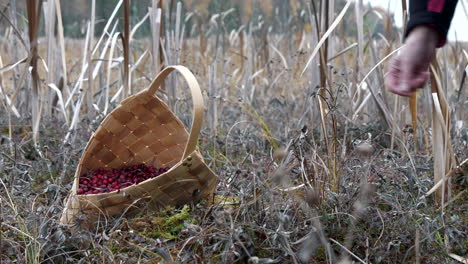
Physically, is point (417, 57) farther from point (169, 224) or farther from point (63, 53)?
point (63, 53)

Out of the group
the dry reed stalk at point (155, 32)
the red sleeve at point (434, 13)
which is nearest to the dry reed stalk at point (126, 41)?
the dry reed stalk at point (155, 32)

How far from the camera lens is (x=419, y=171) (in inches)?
64.2

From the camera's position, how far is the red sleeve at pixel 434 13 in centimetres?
77

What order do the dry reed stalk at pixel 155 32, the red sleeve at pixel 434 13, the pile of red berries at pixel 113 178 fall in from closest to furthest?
the red sleeve at pixel 434 13 < the pile of red berries at pixel 113 178 < the dry reed stalk at pixel 155 32

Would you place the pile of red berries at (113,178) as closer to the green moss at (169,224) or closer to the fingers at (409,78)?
the green moss at (169,224)

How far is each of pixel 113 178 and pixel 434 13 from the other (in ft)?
3.37

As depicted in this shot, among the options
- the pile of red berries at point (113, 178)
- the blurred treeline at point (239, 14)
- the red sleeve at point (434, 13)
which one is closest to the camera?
the red sleeve at point (434, 13)

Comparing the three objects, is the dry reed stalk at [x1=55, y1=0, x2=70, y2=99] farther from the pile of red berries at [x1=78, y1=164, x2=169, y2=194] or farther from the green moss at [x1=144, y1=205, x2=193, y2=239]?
the green moss at [x1=144, y1=205, x2=193, y2=239]

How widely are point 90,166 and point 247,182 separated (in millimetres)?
470

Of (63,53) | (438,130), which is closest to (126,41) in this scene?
(63,53)

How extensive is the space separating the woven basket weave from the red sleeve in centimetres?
61

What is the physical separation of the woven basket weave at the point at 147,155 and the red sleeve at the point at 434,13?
1.99ft

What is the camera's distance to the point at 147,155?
1729 mm

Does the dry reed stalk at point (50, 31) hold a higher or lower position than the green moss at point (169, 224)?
higher
